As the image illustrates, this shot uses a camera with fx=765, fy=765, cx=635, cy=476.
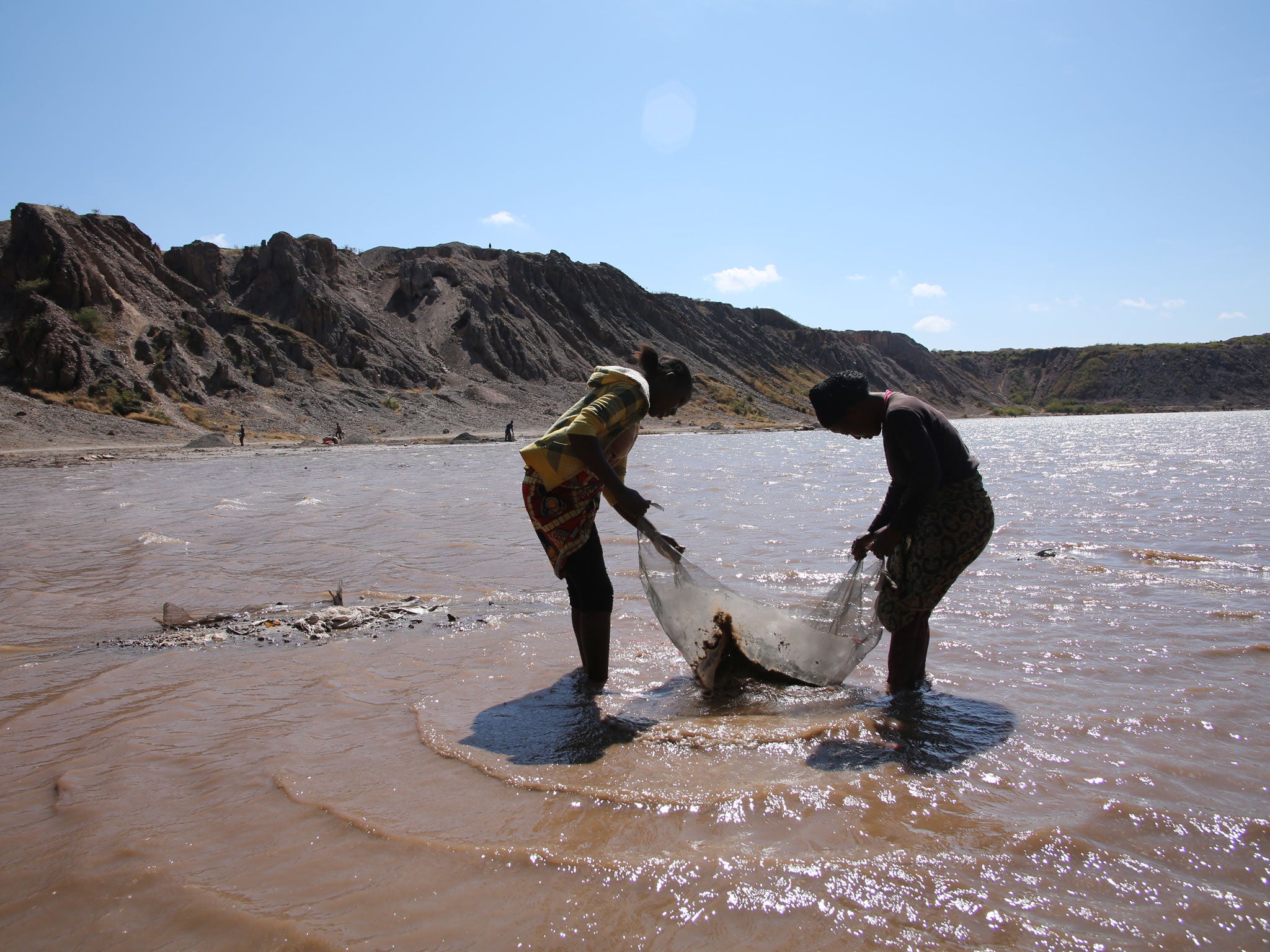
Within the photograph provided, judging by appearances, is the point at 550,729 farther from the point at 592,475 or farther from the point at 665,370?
the point at 665,370

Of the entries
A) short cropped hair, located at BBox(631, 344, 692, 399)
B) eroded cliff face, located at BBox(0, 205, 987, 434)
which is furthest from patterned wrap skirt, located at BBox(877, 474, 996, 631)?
eroded cliff face, located at BBox(0, 205, 987, 434)

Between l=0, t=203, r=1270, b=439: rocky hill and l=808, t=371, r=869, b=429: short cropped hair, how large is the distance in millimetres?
38466

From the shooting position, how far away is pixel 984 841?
2178 millimetres

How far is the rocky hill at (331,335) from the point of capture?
38125 millimetres

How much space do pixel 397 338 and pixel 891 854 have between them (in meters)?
59.5

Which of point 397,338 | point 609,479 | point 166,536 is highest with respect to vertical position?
point 397,338

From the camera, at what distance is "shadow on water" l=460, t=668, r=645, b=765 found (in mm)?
2861

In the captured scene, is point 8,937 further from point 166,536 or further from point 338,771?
Result: point 166,536

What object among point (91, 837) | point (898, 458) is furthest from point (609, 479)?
point (91, 837)

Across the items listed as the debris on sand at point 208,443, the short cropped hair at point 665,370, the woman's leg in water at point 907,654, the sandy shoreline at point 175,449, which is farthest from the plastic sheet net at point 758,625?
the debris on sand at point 208,443

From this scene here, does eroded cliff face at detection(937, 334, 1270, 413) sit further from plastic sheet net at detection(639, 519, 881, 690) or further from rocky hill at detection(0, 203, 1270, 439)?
plastic sheet net at detection(639, 519, 881, 690)

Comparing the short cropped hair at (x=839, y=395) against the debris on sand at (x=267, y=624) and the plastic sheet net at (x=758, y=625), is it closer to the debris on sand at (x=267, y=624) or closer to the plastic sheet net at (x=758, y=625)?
the plastic sheet net at (x=758, y=625)

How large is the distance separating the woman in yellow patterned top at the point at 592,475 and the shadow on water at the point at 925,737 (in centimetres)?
122

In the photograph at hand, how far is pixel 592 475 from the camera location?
346cm
